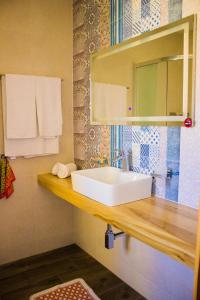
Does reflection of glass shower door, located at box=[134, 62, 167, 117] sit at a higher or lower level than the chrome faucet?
higher

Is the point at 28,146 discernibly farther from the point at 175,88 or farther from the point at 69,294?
the point at 175,88

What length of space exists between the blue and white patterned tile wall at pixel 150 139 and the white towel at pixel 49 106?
65cm

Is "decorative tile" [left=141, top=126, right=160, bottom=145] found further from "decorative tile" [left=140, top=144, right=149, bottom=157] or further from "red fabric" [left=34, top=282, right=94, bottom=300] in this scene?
"red fabric" [left=34, top=282, right=94, bottom=300]

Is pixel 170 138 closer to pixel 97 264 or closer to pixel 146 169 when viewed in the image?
Answer: pixel 146 169

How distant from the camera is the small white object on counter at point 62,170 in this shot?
7.79 ft

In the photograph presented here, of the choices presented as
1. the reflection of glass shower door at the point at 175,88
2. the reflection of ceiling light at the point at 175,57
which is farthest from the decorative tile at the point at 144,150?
the reflection of ceiling light at the point at 175,57

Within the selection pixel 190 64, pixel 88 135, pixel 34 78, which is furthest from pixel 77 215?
pixel 190 64

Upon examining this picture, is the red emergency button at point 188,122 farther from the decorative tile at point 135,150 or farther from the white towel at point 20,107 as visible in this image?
the white towel at point 20,107

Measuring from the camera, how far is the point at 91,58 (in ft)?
7.70

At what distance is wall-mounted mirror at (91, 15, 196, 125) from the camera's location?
156cm

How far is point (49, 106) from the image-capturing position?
2.41m

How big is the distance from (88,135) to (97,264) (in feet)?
3.87

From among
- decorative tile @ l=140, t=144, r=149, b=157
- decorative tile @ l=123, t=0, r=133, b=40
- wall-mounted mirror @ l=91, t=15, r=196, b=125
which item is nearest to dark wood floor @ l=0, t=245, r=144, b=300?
decorative tile @ l=140, t=144, r=149, b=157

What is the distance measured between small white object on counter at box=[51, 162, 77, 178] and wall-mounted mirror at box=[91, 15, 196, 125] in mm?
487
